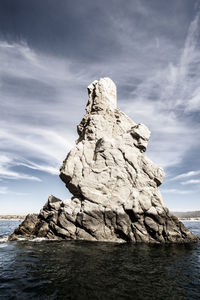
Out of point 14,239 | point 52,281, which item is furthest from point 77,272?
point 14,239

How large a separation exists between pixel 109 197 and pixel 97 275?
21071 mm

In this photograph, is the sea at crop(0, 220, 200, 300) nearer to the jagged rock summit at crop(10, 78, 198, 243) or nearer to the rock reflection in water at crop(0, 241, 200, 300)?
the rock reflection in water at crop(0, 241, 200, 300)

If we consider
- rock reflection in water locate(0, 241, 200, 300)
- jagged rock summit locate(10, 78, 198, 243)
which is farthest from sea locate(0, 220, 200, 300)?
jagged rock summit locate(10, 78, 198, 243)

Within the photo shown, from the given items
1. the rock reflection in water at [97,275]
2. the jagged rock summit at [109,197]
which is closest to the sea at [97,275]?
the rock reflection in water at [97,275]

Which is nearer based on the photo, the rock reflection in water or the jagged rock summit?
the rock reflection in water

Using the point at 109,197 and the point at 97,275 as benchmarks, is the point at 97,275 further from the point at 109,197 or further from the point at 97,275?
the point at 109,197

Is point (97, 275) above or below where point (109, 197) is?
below

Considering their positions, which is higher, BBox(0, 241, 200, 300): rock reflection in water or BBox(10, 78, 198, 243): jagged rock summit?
BBox(10, 78, 198, 243): jagged rock summit

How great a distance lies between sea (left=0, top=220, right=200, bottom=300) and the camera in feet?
39.1

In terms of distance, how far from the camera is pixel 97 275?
49.1ft

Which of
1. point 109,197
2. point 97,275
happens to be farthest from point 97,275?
point 109,197

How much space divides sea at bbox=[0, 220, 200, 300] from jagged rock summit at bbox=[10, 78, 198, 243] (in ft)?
32.7

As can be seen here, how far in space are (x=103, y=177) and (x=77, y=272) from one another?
76.5 ft

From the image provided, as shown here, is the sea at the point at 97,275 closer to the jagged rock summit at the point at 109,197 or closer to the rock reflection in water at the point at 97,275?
the rock reflection in water at the point at 97,275
